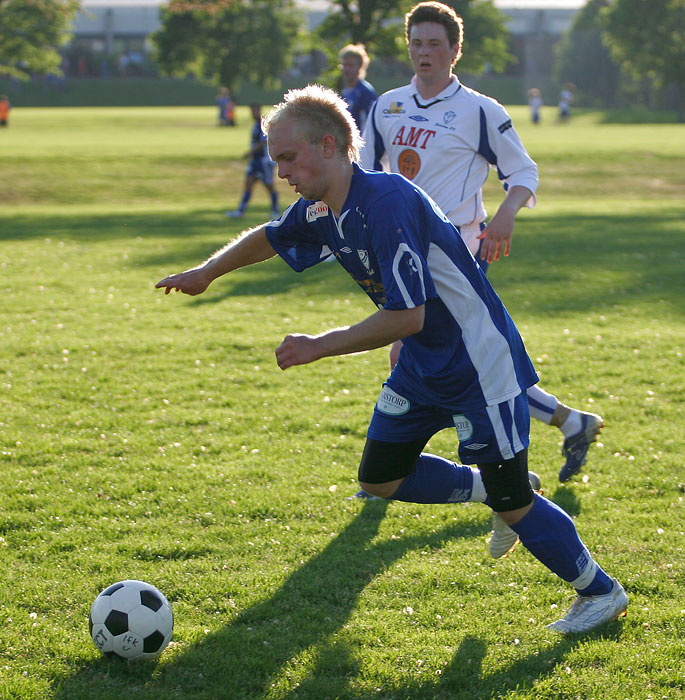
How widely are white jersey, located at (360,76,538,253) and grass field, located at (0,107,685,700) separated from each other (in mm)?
1659

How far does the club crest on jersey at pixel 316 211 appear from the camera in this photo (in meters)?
3.58

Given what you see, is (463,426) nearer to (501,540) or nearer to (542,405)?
(501,540)

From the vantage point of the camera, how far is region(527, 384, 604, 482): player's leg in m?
5.39

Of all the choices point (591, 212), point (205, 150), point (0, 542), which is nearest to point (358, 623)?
point (0, 542)

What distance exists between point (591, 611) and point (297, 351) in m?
1.74

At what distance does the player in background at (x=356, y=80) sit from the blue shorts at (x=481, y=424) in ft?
26.4

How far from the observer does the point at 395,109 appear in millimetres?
5609

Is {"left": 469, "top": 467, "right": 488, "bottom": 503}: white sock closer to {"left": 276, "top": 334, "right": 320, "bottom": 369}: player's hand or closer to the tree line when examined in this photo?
{"left": 276, "top": 334, "right": 320, "bottom": 369}: player's hand

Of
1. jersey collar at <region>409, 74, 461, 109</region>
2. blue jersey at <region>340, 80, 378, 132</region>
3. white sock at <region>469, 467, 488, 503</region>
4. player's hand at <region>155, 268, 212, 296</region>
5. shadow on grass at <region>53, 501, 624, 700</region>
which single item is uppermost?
blue jersey at <region>340, 80, 378, 132</region>

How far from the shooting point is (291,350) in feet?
A: 10.3

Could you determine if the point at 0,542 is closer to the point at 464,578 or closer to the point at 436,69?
the point at 464,578

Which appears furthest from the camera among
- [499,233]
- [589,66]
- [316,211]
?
[589,66]

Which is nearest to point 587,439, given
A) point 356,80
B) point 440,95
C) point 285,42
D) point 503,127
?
point 503,127

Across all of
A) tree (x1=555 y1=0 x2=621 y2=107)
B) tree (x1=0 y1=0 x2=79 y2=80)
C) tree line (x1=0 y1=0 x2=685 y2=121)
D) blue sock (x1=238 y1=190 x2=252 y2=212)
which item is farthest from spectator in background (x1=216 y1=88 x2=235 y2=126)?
tree (x1=555 y1=0 x2=621 y2=107)
